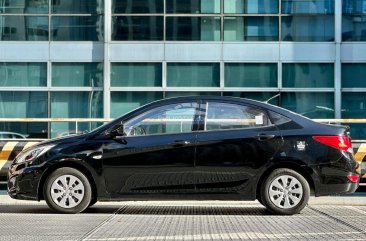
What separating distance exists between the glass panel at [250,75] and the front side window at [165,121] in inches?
556

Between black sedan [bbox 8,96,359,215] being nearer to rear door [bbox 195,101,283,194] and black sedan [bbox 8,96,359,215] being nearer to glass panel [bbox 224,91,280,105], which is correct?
rear door [bbox 195,101,283,194]

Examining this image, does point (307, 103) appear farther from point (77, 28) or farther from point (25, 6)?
point (25, 6)

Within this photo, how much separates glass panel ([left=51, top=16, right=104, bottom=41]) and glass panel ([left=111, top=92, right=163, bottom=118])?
2.14 meters

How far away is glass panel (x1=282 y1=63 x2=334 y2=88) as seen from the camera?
Result: 76.4 ft

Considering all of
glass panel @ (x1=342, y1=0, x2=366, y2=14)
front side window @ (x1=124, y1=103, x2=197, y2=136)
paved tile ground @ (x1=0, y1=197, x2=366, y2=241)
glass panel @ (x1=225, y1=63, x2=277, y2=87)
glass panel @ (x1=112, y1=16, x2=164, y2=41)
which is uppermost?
glass panel @ (x1=342, y1=0, x2=366, y2=14)

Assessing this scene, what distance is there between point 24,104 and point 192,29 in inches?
255

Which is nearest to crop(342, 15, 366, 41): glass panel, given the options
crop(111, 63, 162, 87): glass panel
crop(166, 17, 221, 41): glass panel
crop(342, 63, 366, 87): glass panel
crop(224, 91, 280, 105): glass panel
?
crop(342, 63, 366, 87): glass panel

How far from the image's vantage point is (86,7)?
23781mm

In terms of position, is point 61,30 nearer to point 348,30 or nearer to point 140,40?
point 140,40

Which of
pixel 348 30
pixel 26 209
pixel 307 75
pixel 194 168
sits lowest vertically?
pixel 26 209

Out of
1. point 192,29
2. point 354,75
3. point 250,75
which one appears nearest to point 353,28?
point 354,75

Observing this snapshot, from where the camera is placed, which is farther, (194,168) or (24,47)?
(24,47)

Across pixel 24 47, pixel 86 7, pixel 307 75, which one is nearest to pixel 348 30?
pixel 307 75

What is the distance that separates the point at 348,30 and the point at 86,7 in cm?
915
